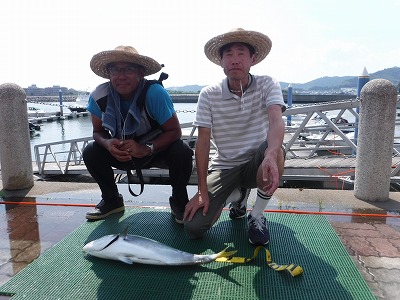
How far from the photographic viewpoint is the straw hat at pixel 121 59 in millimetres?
3296

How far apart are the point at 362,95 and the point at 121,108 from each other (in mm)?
2918

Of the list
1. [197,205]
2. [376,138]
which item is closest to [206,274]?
[197,205]

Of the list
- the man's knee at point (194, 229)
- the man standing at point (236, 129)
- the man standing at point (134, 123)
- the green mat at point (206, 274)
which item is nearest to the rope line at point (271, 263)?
the green mat at point (206, 274)

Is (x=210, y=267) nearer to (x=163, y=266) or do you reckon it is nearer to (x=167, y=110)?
(x=163, y=266)

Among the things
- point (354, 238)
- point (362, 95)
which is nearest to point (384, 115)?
point (362, 95)

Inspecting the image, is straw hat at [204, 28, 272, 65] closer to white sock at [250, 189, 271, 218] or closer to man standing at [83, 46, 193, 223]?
man standing at [83, 46, 193, 223]

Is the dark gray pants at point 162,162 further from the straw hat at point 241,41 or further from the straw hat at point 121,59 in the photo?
the straw hat at point 241,41

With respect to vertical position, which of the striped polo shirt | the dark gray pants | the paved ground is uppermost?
the striped polo shirt

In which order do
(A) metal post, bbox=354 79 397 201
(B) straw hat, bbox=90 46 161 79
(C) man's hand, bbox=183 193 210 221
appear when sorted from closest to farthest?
(C) man's hand, bbox=183 193 210 221
(B) straw hat, bbox=90 46 161 79
(A) metal post, bbox=354 79 397 201

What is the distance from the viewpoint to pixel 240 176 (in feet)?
10.5

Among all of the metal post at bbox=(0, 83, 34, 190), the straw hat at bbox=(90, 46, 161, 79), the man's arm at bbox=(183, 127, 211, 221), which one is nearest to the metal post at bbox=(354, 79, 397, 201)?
the man's arm at bbox=(183, 127, 211, 221)

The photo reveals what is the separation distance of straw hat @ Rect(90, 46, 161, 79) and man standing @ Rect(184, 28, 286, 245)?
2.11 ft

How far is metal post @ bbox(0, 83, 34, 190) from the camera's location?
477 cm

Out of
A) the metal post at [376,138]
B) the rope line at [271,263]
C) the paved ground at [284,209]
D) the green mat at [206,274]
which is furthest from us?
the metal post at [376,138]
